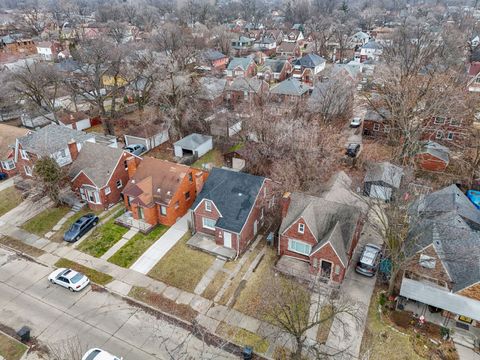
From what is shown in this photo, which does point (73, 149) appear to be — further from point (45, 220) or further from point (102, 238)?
point (102, 238)

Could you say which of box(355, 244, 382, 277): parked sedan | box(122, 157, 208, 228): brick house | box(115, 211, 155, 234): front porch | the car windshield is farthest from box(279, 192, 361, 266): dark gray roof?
the car windshield

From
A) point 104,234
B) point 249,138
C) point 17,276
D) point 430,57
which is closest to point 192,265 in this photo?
point 104,234

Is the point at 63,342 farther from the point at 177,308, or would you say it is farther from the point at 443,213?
the point at 443,213

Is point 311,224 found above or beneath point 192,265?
above

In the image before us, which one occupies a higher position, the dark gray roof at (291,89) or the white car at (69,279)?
the dark gray roof at (291,89)

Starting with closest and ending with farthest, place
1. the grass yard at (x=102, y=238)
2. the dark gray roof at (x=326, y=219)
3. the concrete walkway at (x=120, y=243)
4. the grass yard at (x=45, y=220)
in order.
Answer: the dark gray roof at (x=326, y=219) → the concrete walkway at (x=120, y=243) → the grass yard at (x=102, y=238) → the grass yard at (x=45, y=220)

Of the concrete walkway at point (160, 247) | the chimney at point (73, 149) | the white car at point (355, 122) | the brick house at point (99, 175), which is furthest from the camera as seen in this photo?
the white car at point (355, 122)

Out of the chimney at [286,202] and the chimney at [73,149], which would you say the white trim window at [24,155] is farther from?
the chimney at [286,202]

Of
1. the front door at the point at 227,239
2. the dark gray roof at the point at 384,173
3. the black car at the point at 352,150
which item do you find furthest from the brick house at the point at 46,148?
the black car at the point at 352,150
